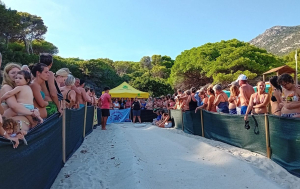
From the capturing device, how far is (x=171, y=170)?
4562 millimetres

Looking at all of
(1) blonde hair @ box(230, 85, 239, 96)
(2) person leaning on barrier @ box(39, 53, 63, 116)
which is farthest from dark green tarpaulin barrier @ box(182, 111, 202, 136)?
(2) person leaning on barrier @ box(39, 53, 63, 116)

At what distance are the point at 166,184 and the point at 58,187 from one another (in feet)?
5.38

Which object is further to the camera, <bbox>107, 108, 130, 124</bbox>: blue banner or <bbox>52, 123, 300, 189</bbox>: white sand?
<bbox>107, 108, 130, 124</bbox>: blue banner

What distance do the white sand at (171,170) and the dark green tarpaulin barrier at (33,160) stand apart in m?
0.55

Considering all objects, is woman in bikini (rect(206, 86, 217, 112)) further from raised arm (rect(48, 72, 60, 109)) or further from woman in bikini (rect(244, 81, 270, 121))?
raised arm (rect(48, 72, 60, 109))

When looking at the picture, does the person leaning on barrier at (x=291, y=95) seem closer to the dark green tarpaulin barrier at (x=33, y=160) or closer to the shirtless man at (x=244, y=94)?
the shirtless man at (x=244, y=94)

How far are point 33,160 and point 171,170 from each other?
2.55 m

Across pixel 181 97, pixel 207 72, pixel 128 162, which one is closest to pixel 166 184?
pixel 128 162

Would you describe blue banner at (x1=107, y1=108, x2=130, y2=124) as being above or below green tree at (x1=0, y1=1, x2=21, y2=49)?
below

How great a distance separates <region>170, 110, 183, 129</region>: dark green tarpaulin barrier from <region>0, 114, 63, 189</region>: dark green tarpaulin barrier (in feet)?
24.2

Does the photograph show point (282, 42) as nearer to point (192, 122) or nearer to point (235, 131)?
point (192, 122)

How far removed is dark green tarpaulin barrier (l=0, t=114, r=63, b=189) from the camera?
2092 millimetres

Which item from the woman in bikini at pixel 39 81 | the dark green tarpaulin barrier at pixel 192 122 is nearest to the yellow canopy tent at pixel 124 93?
the dark green tarpaulin barrier at pixel 192 122

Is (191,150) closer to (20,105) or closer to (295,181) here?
(295,181)
